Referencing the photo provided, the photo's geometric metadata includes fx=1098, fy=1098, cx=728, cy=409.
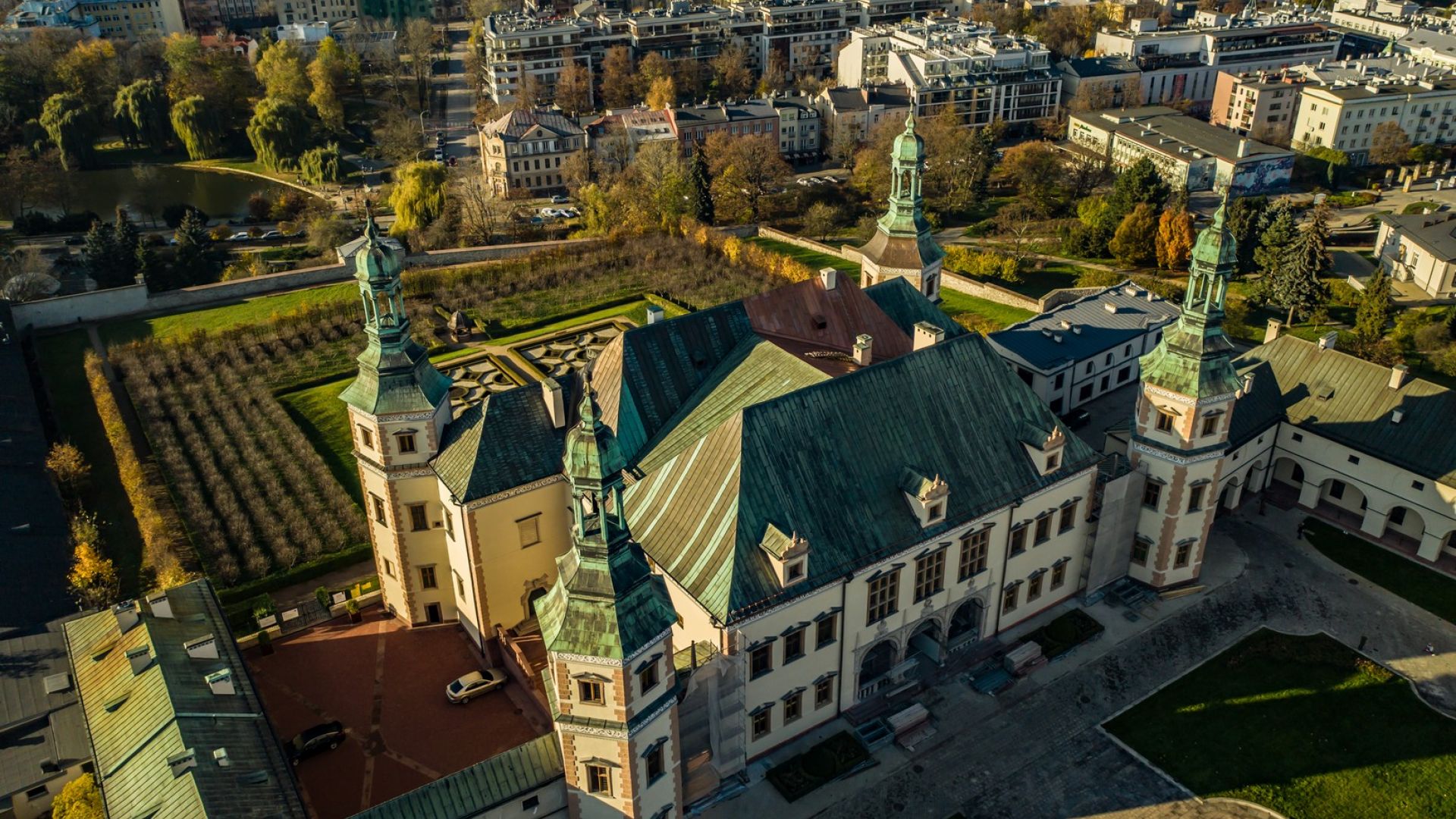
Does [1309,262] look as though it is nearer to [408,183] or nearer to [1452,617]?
[1452,617]

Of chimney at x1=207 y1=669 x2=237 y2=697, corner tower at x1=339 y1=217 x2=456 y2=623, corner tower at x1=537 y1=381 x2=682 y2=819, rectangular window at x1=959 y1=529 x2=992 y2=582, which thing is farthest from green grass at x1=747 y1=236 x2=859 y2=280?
chimney at x1=207 y1=669 x2=237 y2=697

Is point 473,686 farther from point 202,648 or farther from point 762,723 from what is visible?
point 762,723

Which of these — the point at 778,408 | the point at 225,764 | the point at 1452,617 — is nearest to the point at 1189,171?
the point at 1452,617

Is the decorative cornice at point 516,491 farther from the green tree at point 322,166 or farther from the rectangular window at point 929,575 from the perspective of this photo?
the green tree at point 322,166

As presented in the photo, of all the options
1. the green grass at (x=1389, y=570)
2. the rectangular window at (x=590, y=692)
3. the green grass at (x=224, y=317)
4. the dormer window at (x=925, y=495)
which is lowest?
the green grass at (x=1389, y=570)

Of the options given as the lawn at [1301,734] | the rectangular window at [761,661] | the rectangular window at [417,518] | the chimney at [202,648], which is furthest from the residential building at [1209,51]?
the chimney at [202,648]
